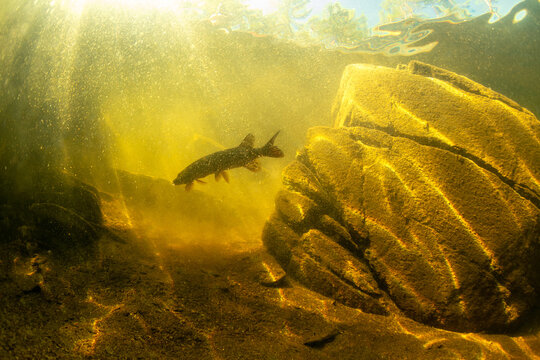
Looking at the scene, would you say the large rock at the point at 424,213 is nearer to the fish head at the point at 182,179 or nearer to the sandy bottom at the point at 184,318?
the sandy bottom at the point at 184,318

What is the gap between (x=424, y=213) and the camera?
324 cm

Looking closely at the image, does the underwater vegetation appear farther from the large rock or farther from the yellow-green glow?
the yellow-green glow

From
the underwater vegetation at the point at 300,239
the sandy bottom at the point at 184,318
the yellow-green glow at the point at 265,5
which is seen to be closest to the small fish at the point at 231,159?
the underwater vegetation at the point at 300,239

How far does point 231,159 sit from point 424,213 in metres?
3.15

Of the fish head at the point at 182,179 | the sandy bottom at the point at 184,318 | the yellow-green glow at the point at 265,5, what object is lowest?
the sandy bottom at the point at 184,318

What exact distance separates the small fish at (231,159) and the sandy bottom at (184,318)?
1674 mm

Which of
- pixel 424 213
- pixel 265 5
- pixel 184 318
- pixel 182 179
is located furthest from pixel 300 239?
pixel 265 5

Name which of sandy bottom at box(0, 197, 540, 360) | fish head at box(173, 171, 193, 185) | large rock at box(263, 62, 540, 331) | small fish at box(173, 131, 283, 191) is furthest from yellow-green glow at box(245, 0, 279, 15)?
sandy bottom at box(0, 197, 540, 360)

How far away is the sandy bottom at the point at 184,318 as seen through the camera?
5.23ft

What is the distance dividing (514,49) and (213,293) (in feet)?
48.5

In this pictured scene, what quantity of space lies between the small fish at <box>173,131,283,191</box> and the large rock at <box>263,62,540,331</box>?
0.61 m

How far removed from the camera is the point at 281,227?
3.97 meters

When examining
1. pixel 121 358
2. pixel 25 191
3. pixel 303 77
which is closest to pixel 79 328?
pixel 121 358

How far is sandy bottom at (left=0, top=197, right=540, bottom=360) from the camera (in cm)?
159
